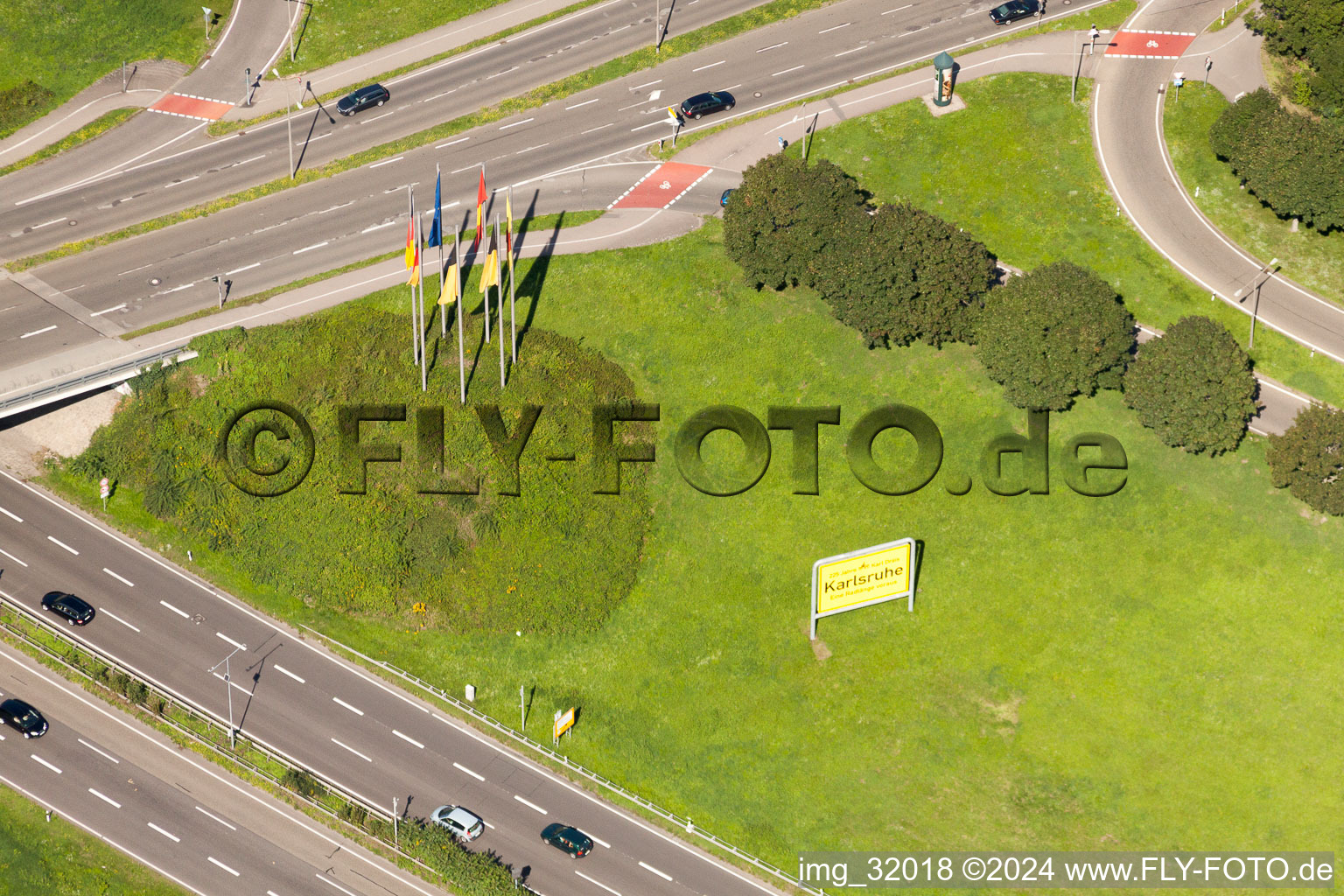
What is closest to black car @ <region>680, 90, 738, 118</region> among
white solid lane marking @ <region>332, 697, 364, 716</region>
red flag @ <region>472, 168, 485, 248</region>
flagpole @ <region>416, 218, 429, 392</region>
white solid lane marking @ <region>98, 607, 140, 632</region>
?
red flag @ <region>472, 168, 485, 248</region>

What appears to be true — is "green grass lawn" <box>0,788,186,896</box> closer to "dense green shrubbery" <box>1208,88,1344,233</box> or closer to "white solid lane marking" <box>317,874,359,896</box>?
"white solid lane marking" <box>317,874,359,896</box>

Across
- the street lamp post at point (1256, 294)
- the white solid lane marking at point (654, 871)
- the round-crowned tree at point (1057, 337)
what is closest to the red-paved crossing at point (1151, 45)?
the street lamp post at point (1256, 294)

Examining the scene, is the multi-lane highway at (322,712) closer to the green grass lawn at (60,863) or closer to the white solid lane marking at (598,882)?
the white solid lane marking at (598,882)

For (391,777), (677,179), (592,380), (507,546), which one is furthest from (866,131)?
(391,777)

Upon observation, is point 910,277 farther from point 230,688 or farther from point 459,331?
point 230,688

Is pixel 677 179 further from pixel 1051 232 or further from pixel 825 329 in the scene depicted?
pixel 1051 232

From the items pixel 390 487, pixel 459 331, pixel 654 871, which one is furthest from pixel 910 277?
pixel 654 871
